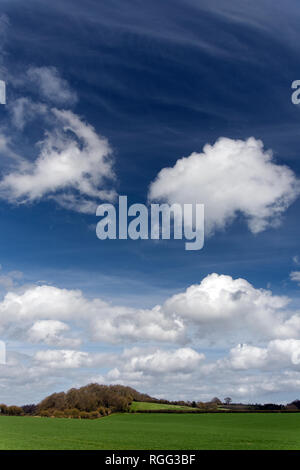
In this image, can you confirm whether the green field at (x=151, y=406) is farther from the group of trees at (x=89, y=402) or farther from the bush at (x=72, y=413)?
the bush at (x=72, y=413)

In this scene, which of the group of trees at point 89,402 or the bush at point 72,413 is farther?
the group of trees at point 89,402

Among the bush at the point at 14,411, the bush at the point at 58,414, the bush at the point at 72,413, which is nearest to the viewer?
the bush at the point at 72,413

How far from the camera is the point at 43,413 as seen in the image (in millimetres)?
153500

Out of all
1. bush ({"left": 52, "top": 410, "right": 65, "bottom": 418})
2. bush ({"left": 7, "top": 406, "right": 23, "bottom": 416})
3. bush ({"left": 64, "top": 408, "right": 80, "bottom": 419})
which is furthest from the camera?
bush ({"left": 7, "top": 406, "right": 23, "bottom": 416})

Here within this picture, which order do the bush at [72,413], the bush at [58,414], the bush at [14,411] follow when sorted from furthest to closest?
the bush at [14,411]
the bush at [58,414]
the bush at [72,413]

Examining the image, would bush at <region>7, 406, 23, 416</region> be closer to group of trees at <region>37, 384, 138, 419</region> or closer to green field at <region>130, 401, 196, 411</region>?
group of trees at <region>37, 384, 138, 419</region>

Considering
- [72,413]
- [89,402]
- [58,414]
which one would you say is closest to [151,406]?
[89,402]

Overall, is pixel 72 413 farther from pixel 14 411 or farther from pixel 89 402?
pixel 14 411

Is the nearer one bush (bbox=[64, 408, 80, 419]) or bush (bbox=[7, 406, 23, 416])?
bush (bbox=[64, 408, 80, 419])
